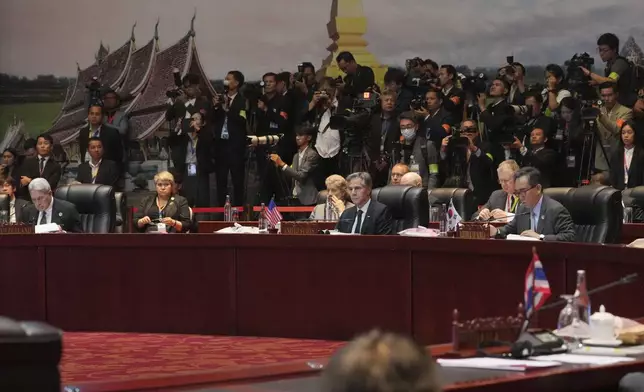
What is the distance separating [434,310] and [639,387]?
3940 millimetres

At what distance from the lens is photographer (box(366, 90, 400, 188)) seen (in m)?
11.2

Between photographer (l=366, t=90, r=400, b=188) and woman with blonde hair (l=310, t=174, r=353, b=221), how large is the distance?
2.67 metres

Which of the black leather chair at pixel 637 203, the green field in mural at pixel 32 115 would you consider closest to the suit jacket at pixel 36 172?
the green field in mural at pixel 32 115

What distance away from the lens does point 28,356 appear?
1.67m

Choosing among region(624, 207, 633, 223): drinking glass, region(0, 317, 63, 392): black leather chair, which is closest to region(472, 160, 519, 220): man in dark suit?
region(624, 207, 633, 223): drinking glass

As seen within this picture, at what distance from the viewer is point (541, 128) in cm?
1055

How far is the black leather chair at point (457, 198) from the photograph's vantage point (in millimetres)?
8164

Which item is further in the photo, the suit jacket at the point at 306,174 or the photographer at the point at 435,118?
the photographer at the point at 435,118

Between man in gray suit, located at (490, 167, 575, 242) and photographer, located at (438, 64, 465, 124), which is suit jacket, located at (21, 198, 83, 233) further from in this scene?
photographer, located at (438, 64, 465, 124)

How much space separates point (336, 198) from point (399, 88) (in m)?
Result: 4.09

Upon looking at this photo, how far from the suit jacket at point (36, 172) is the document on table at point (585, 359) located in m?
9.70

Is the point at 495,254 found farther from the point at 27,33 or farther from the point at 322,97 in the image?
the point at 27,33

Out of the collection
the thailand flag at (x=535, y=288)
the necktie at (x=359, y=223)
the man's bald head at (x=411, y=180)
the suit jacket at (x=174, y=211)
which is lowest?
the thailand flag at (x=535, y=288)

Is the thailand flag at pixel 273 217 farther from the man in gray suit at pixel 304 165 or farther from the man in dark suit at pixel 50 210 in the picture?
the man in gray suit at pixel 304 165
